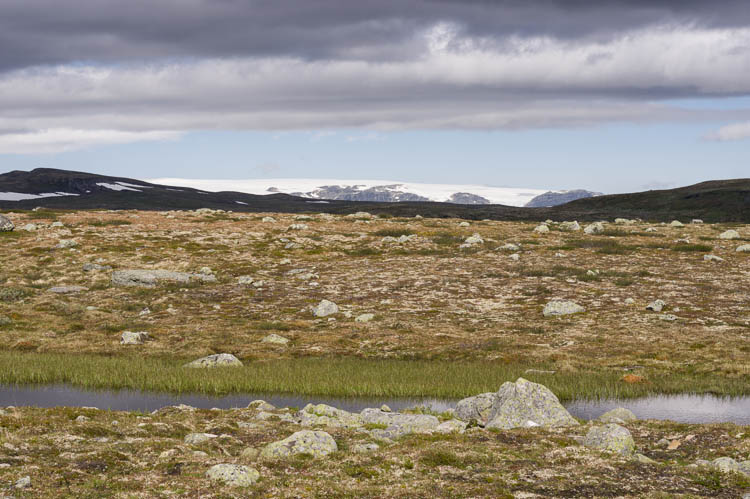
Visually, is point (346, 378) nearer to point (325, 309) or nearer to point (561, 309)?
point (325, 309)

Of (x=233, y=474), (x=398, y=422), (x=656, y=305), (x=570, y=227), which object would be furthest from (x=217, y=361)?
(x=570, y=227)

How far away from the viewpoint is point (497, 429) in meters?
22.0

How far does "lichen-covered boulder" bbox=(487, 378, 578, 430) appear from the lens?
23156 millimetres

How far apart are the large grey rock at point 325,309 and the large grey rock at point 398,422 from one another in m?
27.6

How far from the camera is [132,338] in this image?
44656 millimetres

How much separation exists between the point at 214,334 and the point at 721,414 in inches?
1255

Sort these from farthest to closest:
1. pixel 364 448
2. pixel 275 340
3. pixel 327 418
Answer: pixel 275 340, pixel 327 418, pixel 364 448

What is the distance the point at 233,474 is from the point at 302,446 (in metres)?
2.98

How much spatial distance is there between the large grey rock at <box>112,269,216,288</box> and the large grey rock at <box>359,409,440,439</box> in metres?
42.9

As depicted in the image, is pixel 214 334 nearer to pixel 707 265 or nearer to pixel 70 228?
pixel 707 265

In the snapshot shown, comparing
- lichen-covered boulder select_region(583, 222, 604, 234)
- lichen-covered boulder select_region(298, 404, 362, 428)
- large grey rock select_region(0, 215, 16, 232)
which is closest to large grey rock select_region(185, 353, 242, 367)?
lichen-covered boulder select_region(298, 404, 362, 428)

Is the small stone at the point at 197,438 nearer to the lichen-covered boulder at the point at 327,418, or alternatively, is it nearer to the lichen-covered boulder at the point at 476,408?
the lichen-covered boulder at the point at 327,418

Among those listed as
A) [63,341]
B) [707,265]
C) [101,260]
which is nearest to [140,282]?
[101,260]

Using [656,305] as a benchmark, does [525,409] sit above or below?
below
